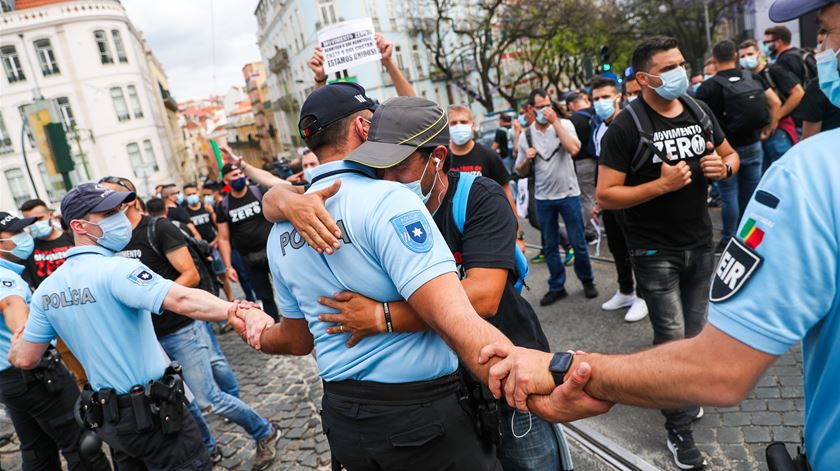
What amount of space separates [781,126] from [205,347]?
688 centimetres

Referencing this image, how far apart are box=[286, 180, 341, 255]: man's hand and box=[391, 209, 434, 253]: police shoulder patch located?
21 cm

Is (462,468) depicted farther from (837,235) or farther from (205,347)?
(205,347)

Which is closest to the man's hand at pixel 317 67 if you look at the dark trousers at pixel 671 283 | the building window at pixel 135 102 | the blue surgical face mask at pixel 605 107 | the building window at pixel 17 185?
the dark trousers at pixel 671 283

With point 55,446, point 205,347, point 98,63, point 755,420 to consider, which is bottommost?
point 755,420

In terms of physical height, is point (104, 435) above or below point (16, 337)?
below

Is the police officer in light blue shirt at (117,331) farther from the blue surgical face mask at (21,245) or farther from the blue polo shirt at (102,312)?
the blue surgical face mask at (21,245)

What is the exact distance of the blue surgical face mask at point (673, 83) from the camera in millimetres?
3061

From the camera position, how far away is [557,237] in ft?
18.9

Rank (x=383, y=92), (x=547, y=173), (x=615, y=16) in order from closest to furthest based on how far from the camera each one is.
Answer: (x=547, y=173) → (x=615, y=16) → (x=383, y=92)

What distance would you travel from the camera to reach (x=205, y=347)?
4133 millimetres

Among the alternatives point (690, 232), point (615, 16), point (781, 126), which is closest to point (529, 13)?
point (615, 16)

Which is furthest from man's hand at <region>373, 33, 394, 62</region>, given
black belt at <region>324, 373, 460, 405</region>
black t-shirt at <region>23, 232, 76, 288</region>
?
black t-shirt at <region>23, 232, 76, 288</region>

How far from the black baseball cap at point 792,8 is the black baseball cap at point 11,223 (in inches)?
199

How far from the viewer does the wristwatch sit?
1.49 metres
